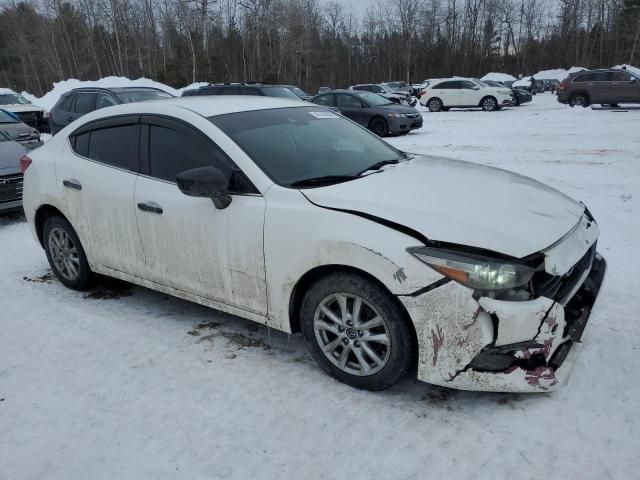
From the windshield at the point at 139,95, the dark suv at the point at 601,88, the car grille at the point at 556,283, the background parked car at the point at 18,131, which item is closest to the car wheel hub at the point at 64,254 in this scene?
the car grille at the point at 556,283

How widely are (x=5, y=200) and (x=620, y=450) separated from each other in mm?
7598

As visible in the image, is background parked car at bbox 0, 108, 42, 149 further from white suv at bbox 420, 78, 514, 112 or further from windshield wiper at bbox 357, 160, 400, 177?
white suv at bbox 420, 78, 514, 112

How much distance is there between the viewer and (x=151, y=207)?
3668mm

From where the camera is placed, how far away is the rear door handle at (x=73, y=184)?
4211 millimetres

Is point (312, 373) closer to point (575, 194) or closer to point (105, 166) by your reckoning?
point (105, 166)

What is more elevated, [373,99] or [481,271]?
[373,99]

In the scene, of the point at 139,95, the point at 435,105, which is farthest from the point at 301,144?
the point at 435,105

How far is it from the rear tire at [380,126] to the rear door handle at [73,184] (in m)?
12.6

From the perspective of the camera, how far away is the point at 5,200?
7.19 metres

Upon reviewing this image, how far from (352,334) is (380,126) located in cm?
1391

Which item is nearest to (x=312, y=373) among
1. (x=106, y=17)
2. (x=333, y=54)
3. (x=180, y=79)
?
(x=180, y=79)

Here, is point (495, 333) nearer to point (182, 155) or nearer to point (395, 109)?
point (182, 155)

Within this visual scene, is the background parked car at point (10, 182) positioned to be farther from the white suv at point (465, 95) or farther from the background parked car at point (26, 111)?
the white suv at point (465, 95)

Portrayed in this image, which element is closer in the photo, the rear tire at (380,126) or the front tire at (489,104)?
the rear tire at (380,126)
